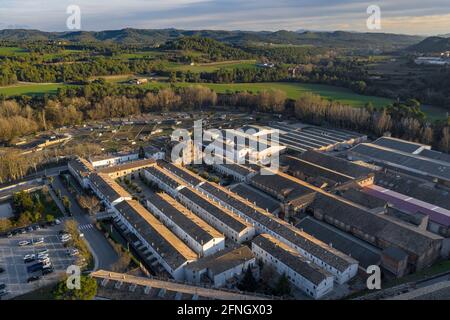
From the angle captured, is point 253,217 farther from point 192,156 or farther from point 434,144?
point 434,144

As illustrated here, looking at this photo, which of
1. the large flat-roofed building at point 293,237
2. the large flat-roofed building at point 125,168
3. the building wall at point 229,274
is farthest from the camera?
the large flat-roofed building at point 125,168

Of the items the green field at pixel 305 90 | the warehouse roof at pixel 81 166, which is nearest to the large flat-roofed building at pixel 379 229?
the warehouse roof at pixel 81 166

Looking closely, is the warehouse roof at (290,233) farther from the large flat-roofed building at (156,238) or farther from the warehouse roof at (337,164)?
the warehouse roof at (337,164)

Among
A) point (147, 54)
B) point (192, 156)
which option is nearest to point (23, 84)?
point (147, 54)

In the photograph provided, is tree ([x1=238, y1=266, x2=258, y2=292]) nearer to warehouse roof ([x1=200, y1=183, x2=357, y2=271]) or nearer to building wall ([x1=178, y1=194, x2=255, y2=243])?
warehouse roof ([x1=200, y1=183, x2=357, y2=271])

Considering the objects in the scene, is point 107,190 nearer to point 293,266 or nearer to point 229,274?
point 229,274

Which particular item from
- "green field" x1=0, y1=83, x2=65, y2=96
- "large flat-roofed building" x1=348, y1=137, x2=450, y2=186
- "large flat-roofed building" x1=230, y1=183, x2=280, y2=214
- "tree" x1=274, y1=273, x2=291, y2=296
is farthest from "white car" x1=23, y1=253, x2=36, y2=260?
"green field" x1=0, y1=83, x2=65, y2=96
